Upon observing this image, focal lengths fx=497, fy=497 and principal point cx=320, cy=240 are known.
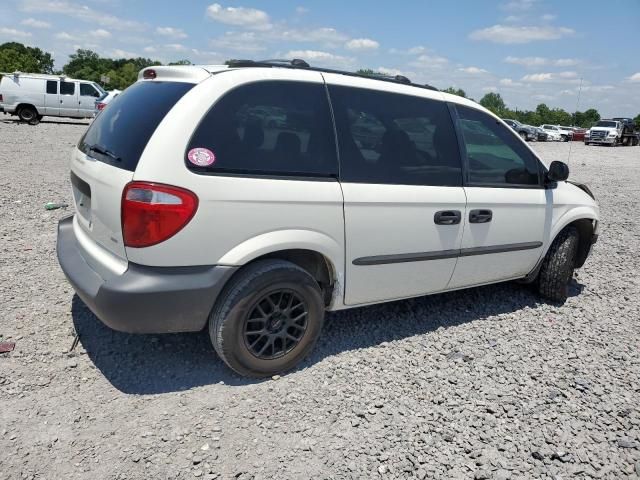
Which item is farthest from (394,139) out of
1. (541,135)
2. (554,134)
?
(554,134)

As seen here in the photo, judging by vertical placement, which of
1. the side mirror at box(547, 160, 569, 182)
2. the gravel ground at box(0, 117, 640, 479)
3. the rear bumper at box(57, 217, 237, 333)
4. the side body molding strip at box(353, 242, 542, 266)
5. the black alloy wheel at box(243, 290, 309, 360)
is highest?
the side mirror at box(547, 160, 569, 182)

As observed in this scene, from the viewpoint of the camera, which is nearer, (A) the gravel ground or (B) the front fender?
(A) the gravel ground

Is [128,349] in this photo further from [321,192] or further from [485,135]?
[485,135]

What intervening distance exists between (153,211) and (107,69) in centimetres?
9422

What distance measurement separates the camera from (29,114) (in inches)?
823

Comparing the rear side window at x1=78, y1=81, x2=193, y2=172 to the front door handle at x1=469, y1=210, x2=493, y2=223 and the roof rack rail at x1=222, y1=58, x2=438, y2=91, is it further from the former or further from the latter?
the front door handle at x1=469, y1=210, x2=493, y2=223

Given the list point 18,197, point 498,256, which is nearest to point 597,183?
point 498,256

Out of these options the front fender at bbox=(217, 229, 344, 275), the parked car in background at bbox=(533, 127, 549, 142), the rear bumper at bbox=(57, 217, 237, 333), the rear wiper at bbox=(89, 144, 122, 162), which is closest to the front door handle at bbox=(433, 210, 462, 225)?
the front fender at bbox=(217, 229, 344, 275)

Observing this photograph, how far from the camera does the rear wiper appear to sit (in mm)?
2766

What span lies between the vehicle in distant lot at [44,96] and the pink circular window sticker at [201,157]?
2185 cm

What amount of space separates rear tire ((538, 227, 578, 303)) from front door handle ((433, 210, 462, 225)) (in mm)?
1415

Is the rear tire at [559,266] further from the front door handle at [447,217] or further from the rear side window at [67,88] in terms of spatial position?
the rear side window at [67,88]

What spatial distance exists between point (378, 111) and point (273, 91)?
800 millimetres

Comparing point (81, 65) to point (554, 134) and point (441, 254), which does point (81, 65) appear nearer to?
point (554, 134)
